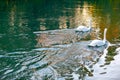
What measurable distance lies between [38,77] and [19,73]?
1.55 metres

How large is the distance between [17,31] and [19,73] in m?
16.9

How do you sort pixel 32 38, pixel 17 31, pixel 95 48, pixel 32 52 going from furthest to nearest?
pixel 17 31 → pixel 32 38 → pixel 95 48 → pixel 32 52

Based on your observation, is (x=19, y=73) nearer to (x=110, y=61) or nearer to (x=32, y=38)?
(x=110, y=61)

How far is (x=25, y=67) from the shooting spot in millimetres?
23453

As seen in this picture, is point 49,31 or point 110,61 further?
point 49,31

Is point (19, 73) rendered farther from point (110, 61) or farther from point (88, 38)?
point (88, 38)

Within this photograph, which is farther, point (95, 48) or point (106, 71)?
point (95, 48)

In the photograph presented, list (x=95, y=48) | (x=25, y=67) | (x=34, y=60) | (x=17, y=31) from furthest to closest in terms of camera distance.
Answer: (x=17, y=31) → (x=95, y=48) → (x=34, y=60) → (x=25, y=67)

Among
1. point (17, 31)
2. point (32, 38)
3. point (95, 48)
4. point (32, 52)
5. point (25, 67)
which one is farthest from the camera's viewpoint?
point (17, 31)

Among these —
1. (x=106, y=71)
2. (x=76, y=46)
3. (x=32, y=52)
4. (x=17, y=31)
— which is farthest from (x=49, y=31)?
(x=106, y=71)

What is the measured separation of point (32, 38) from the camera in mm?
34438

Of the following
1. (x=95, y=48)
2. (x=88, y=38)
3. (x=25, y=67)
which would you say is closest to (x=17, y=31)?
(x=88, y=38)

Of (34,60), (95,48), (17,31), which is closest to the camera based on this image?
(34,60)

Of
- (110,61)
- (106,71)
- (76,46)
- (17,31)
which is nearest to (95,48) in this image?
(76,46)
